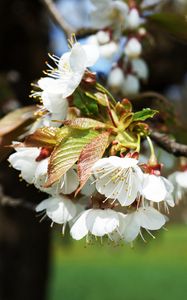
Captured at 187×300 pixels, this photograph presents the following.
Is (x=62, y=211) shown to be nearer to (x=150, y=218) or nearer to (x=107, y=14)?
(x=150, y=218)

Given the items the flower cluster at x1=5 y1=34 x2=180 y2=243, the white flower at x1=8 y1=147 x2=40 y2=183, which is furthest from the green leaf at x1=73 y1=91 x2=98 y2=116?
the white flower at x1=8 y1=147 x2=40 y2=183

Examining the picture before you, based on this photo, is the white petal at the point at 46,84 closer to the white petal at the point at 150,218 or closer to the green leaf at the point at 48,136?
the green leaf at the point at 48,136

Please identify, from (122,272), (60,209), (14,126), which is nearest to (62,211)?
(60,209)

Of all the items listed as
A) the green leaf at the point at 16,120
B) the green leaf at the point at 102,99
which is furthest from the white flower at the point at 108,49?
the green leaf at the point at 102,99

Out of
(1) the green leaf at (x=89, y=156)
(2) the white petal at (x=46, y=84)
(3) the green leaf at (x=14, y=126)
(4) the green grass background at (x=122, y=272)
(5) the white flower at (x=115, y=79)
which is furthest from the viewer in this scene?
(4) the green grass background at (x=122, y=272)

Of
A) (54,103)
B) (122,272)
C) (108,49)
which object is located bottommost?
(122,272)

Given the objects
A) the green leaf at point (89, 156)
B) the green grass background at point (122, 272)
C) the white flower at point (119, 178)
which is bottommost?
the green grass background at point (122, 272)

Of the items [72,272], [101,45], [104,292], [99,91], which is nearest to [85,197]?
[99,91]
